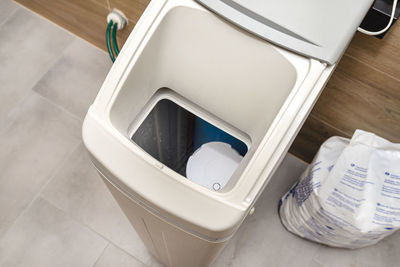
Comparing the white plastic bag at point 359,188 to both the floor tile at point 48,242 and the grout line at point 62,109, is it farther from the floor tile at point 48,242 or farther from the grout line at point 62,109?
the grout line at point 62,109

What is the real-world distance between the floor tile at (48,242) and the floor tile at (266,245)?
1.33ft

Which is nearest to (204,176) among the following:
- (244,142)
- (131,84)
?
(244,142)

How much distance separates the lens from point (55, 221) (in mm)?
1211

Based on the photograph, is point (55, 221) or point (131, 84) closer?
point (131, 84)

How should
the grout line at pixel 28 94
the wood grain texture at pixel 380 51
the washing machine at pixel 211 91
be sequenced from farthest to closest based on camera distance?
the grout line at pixel 28 94 < the wood grain texture at pixel 380 51 < the washing machine at pixel 211 91

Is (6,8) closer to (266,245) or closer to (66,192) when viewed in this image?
(66,192)

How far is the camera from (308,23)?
59 cm

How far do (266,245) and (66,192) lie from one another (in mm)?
669

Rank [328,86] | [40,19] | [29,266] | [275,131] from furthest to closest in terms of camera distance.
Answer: [40,19] → [29,266] → [328,86] → [275,131]

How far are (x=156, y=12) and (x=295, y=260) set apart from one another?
88 centimetres

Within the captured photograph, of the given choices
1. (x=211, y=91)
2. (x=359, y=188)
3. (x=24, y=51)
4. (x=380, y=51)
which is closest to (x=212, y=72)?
(x=211, y=91)

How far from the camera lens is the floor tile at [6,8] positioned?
150 cm

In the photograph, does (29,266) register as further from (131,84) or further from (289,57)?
(289,57)

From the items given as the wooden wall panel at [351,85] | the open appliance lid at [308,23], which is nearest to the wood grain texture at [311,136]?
the wooden wall panel at [351,85]
